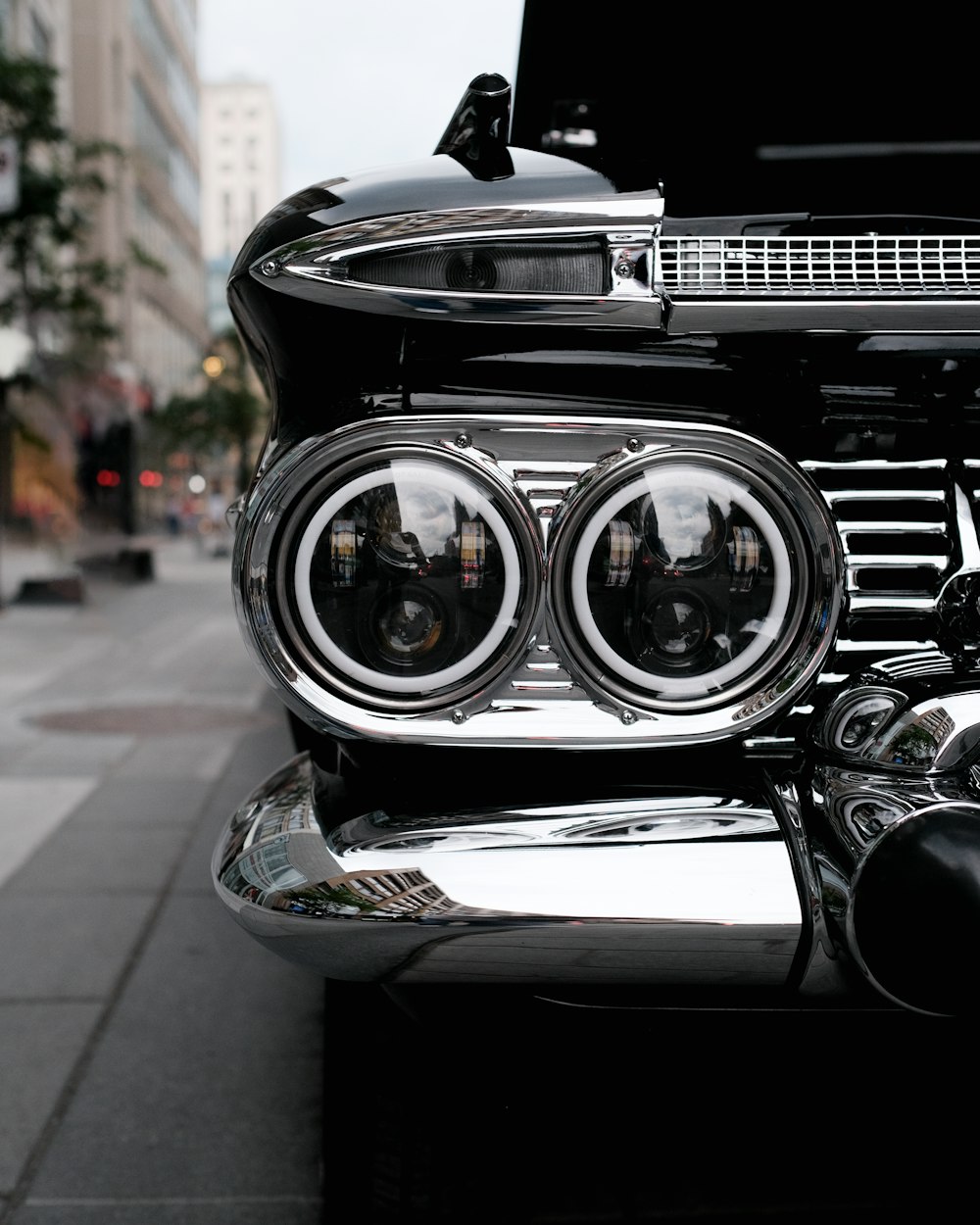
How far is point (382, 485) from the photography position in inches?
55.0

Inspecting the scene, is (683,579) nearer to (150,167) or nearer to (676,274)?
(676,274)

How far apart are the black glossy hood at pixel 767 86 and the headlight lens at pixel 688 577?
2.15 ft

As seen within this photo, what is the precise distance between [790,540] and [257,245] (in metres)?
0.70

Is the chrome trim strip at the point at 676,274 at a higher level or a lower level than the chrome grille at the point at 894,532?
higher

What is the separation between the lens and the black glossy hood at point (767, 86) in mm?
1983

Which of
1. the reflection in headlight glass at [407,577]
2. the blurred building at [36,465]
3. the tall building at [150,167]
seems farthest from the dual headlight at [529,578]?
the tall building at [150,167]

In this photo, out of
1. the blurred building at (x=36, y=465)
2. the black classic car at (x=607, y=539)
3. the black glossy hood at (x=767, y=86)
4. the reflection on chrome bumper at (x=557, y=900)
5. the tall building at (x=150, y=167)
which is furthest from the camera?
the tall building at (x=150, y=167)

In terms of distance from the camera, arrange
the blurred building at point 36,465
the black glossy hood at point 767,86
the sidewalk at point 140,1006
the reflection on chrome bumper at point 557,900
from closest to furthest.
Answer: the reflection on chrome bumper at point 557,900
the black glossy hood at point 767,86
the sidewalk at point 140,1006
the blurred building at point 36,465

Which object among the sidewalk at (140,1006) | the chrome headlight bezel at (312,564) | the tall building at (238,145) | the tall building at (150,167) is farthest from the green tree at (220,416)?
the tall building at (238,145)

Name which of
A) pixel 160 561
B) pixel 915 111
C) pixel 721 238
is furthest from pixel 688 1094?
pixel 160 561

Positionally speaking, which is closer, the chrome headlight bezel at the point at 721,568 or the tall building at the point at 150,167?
the chrome headlight bezel at the point at 721,568

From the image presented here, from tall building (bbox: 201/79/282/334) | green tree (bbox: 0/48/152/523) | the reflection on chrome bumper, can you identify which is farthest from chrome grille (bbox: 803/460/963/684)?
tall building (bbox: 201/79/282/334)

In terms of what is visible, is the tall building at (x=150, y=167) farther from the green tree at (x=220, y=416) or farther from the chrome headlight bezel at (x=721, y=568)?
the chrome headlight bezel at (x=721, y=568)

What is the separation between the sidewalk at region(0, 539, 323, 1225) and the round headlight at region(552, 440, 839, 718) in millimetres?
1268
